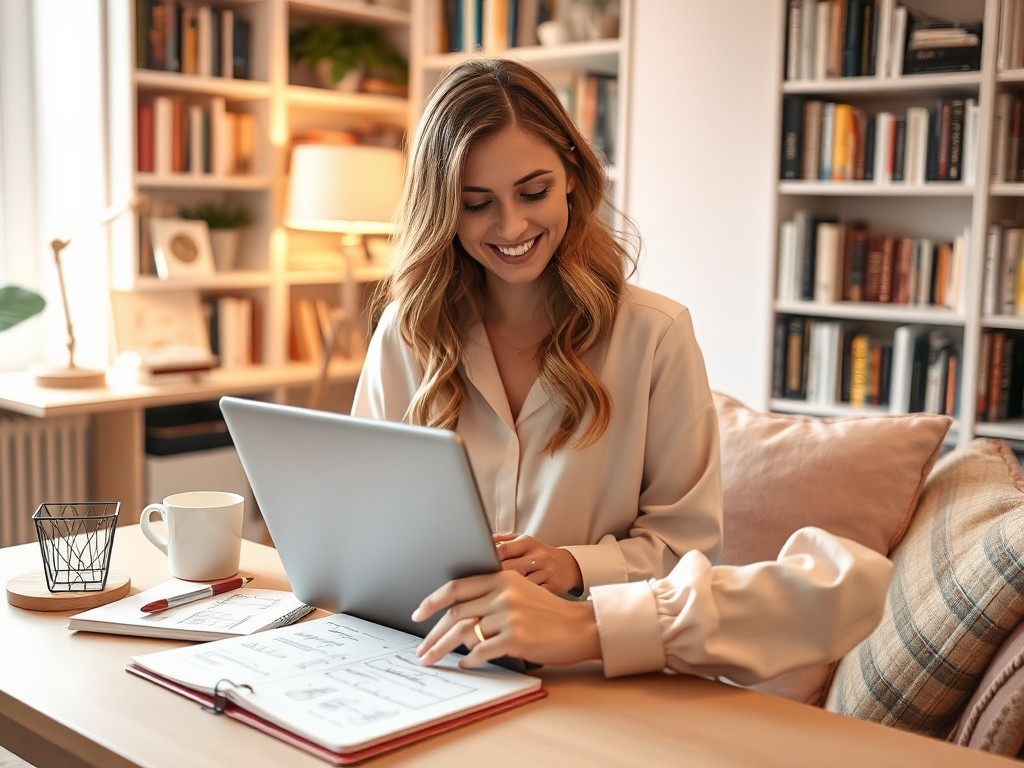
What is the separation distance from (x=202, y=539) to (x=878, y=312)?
229 cm

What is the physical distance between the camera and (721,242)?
3484mm

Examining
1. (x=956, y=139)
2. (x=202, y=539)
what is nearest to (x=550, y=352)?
(x=202, y=539)

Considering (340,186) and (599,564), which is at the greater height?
(340,186)

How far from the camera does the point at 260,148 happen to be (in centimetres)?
380

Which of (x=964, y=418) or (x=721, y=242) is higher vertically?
(x=721, y=242)

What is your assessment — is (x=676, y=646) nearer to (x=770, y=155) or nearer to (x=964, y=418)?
(x=964, y=418)

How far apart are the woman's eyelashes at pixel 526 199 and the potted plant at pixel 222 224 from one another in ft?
7.74

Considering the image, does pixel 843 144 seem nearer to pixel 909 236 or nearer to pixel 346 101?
pixel 909 236

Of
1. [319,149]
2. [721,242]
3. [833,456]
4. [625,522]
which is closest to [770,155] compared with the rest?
[721,242]

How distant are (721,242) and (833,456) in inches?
68.3

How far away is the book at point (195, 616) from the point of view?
1.21 m

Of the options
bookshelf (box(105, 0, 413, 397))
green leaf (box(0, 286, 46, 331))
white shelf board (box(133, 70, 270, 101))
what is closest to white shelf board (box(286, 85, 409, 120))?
bookshelf (box(105, 0, 413, 397))

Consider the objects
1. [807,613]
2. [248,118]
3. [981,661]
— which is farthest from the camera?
[248,118]

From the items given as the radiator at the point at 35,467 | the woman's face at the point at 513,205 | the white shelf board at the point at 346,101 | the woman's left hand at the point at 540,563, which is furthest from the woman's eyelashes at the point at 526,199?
the white shelf board at the point at 346,101
